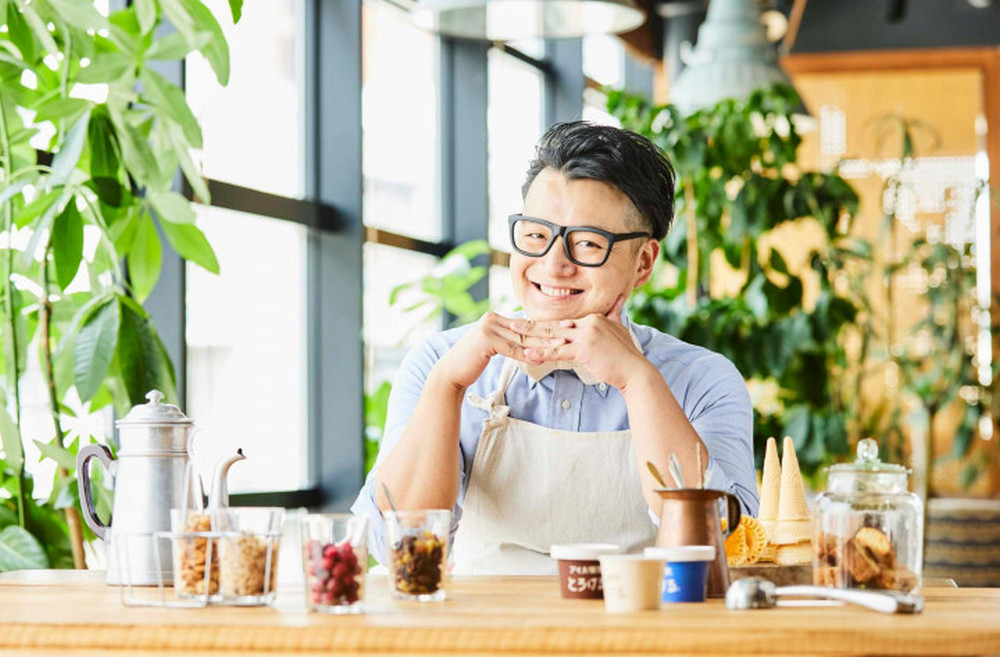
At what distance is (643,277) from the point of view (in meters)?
2.47

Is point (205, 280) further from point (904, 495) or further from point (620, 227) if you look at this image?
point (904, 495)

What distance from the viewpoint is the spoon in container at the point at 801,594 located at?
5.06 ft

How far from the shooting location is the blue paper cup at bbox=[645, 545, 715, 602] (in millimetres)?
1652

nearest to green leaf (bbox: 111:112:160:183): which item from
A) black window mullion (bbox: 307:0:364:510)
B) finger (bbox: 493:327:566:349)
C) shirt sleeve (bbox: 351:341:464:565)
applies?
shirt sleeve (bbox: 351:341:464:565)

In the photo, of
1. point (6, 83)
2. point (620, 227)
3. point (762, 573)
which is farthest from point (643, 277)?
point (6, 83)

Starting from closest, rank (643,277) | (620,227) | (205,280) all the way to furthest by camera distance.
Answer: (620,227) → (643,277) → (205,280)

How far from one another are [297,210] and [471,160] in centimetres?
175

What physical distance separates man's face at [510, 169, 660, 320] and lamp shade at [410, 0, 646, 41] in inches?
30.9

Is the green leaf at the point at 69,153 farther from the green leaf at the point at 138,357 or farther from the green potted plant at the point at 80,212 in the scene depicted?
the green leaf at the point at 138,357

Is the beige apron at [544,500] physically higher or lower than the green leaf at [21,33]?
lower

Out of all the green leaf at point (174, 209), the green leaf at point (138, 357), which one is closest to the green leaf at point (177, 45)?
the green leaf at point (174, 209)

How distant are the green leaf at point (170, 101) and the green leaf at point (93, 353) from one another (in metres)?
0.37

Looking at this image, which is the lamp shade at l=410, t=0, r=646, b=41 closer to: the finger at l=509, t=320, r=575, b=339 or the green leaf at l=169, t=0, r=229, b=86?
the green leaf at l=169, t=0, r=229, b=86

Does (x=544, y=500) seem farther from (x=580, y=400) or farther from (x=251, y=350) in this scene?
(x=251, y=350)
